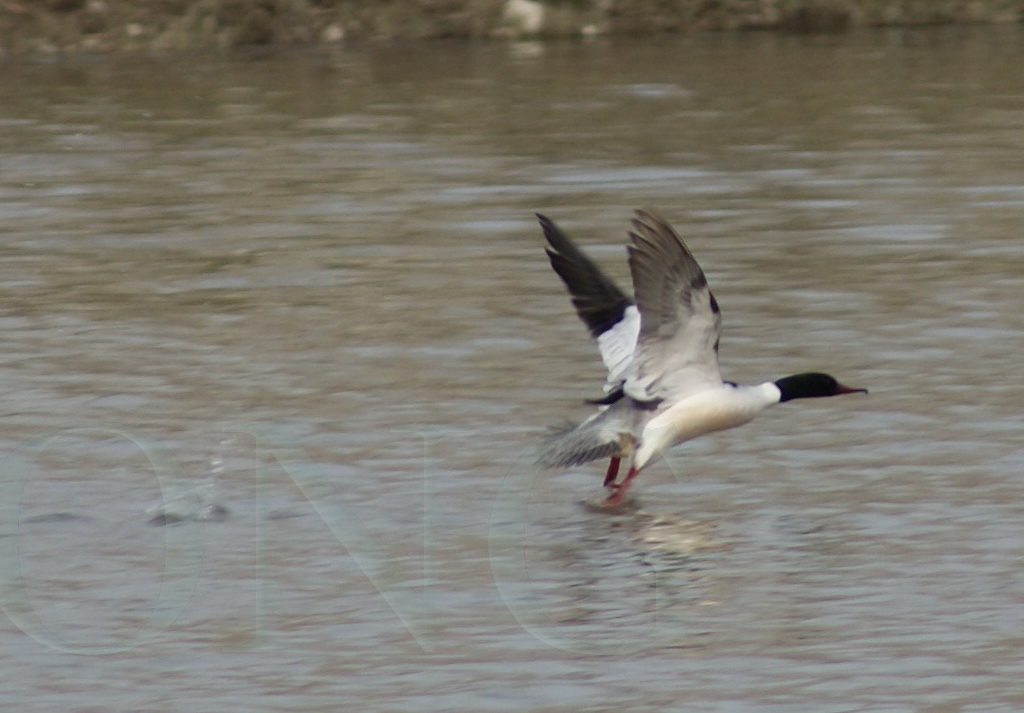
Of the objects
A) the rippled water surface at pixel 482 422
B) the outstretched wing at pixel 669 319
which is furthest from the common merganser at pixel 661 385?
the rippled water surface at pixel 482 422

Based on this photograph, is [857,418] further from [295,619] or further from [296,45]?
[296,45]

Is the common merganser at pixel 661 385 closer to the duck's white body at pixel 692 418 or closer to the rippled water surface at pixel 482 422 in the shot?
the duck's white body at pixel 692 418

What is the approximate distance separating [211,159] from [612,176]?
10.2ft

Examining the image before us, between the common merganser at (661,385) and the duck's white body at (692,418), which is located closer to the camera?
the common merganser at (661,385)

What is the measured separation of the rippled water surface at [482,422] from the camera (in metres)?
6.06

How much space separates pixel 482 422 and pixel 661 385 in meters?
1.10

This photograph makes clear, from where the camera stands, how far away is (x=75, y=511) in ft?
24.7

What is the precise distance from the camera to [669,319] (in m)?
7.54

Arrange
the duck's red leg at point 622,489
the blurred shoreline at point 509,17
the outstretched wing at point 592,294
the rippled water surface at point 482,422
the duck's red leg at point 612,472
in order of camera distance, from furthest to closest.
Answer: the blurred shoreline at point 509,17 → the outstretched wing at point 592,294 → the duck's red leg at point 612,472 → the duck's red leg at point 622,489 → the rippled water surface at point 482,422

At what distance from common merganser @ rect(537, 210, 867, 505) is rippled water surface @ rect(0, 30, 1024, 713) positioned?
0.20m

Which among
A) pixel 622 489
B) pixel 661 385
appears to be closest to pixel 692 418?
pixel 661 385

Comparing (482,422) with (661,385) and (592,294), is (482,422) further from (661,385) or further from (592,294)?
(661,385)

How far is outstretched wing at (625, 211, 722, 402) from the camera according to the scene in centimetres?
737

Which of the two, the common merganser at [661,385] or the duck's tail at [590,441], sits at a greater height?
the common merganser at [661,385]
